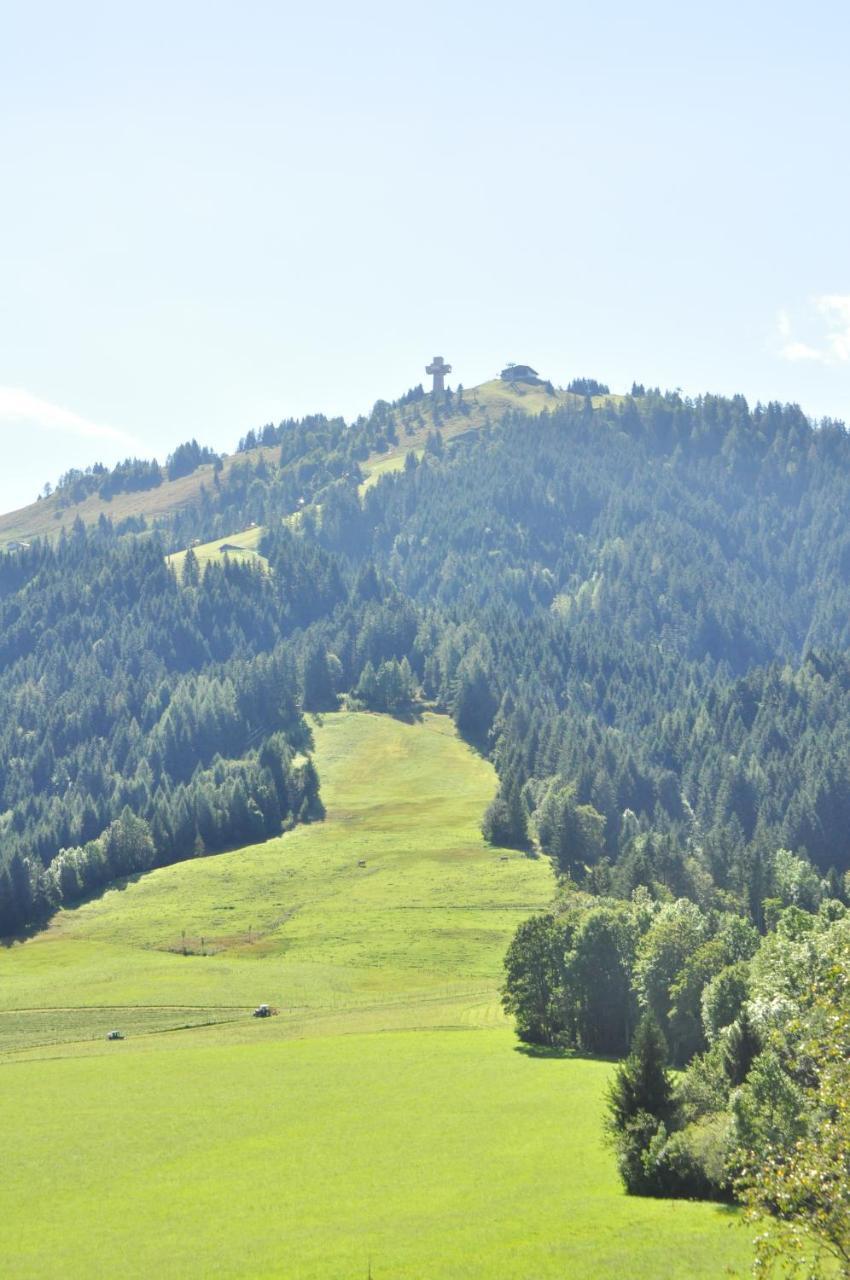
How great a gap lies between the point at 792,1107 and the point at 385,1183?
70.0 ft

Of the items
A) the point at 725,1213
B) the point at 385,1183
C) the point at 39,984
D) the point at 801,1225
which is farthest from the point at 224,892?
the point at 801,1225

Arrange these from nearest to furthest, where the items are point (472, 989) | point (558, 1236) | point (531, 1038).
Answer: point (558, 1236) < point (531, 1038) < point (472, 989)

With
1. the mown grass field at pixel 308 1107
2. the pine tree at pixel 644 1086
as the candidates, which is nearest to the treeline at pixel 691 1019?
the pine tree at pixel 644 1086

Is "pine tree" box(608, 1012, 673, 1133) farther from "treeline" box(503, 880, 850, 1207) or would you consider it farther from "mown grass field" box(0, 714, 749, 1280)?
"mown grass field" box(0, 714, 749, 1280)

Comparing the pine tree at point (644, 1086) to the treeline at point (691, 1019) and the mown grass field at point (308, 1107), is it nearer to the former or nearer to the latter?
the treeline at point (691, 1019)

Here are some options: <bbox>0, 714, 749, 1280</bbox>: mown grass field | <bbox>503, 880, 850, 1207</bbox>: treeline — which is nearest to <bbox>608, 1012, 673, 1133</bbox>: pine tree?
<bbox>503, 880, 850, 1207</bbox>: treeline

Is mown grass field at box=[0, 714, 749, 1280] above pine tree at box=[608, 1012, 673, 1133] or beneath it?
beneath

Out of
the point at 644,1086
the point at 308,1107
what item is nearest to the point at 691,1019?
the point at 644,1086

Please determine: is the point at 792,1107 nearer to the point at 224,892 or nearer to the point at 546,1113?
the point at 546,1113

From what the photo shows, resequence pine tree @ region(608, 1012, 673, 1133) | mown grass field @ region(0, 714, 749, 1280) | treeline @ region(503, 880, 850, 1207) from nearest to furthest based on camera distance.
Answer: mown grass field @ region(0, 714, 749, 1280), treeline @ region(503, 880, 850, 1207), pine tree @ region(608, 1012, 673, 1133)

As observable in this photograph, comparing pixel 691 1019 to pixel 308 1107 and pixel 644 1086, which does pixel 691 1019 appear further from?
pixel 308 1107

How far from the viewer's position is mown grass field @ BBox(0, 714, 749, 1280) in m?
54.8

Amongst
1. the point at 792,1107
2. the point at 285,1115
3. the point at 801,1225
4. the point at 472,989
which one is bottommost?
the point at 472,989

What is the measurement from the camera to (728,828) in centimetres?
17875
